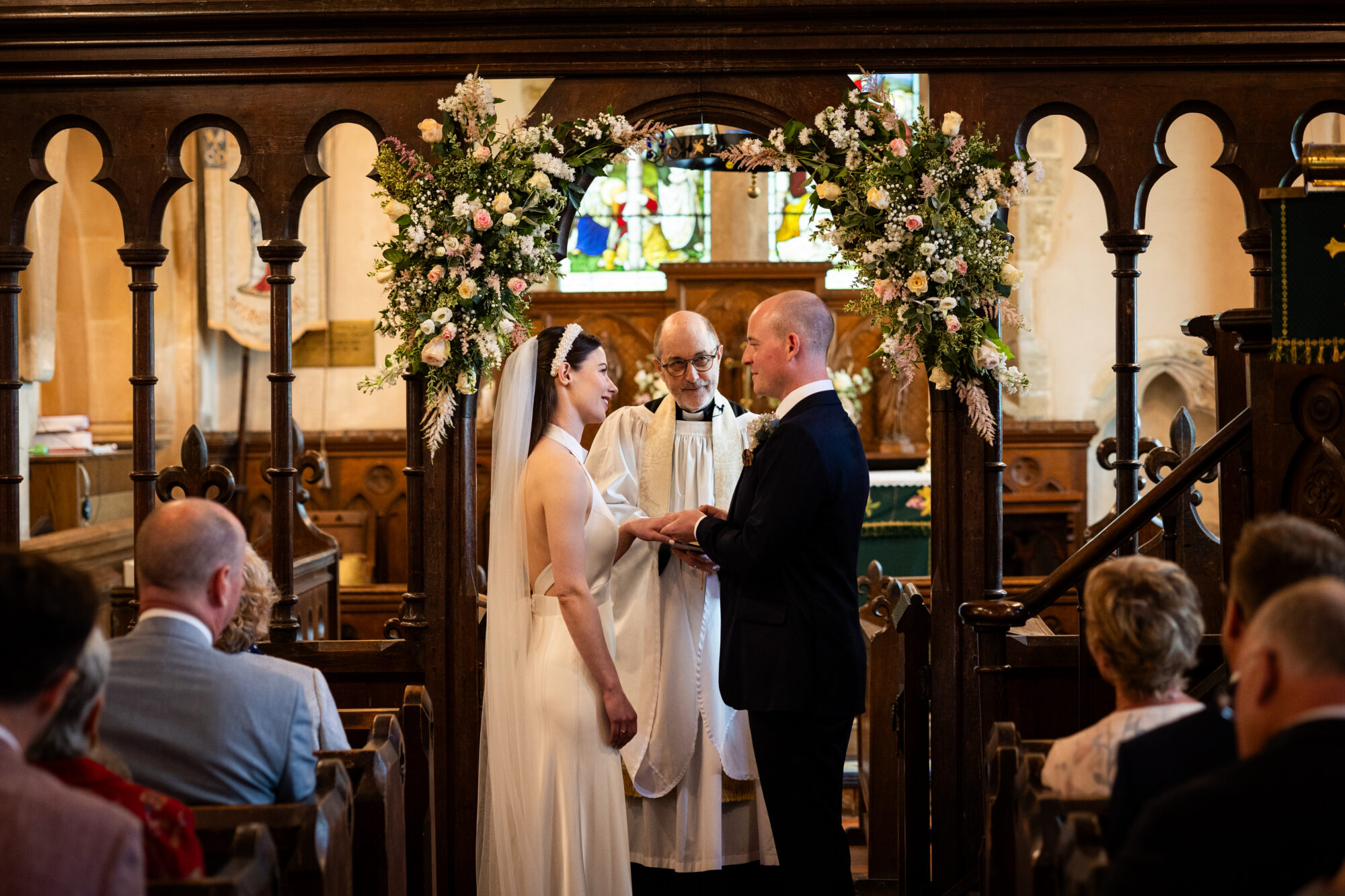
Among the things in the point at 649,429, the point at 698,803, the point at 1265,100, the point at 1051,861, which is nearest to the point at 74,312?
the point at 649,429

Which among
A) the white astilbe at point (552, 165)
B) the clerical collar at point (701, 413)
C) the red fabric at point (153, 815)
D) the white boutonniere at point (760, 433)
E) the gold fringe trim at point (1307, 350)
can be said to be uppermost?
the white astilbe at point (552, 165)

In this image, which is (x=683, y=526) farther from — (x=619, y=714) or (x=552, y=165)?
(x=552, y=165)

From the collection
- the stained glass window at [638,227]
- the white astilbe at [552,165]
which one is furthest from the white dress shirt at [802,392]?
the stained glass window at [638,227]

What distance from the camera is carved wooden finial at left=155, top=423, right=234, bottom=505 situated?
4.72 m

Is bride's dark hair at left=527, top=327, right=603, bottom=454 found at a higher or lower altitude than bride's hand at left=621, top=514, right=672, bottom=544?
Result: higher

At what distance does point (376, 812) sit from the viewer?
2.68 m

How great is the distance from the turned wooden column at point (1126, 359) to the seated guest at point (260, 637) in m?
Result: 2.70

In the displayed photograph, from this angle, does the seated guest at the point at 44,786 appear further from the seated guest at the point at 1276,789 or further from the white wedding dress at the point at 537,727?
the white wedding dress at the point at 537,727

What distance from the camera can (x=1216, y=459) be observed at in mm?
3895

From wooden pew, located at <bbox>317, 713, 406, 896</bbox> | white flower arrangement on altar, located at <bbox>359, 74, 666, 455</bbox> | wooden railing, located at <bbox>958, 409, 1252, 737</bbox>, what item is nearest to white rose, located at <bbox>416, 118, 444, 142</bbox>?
white flower arrangement on altar, located at <bbox>359, 74, 666, 455</bbox>

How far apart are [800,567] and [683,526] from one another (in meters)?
0.45

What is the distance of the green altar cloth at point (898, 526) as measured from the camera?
8.66 meters

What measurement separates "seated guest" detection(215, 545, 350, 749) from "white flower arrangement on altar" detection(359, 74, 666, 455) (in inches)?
51.0

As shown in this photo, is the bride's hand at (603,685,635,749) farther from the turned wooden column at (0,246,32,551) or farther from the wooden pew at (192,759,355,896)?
the turned wooden column at (0,246,32,551)
